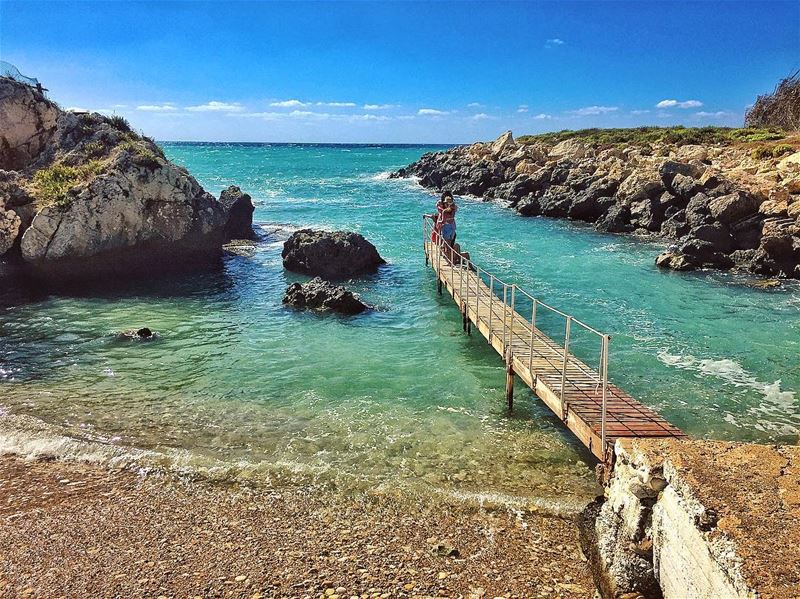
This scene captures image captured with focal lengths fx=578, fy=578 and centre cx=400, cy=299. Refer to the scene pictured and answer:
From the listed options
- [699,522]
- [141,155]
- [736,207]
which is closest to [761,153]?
[736,207]

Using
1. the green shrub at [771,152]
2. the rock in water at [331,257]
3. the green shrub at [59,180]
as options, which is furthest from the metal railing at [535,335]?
the green shrub at [771,152]

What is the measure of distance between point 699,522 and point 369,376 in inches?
386

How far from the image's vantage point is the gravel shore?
23.4 feet

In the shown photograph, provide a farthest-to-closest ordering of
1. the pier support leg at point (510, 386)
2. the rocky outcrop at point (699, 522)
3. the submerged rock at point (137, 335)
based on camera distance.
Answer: the submerged rock at point (137, 335)
the pier support leg at point (510, 386)
the rocky outcrop at point (699, 522)

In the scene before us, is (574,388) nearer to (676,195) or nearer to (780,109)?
(676,195)

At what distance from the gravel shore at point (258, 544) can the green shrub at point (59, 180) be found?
16462 millimetres

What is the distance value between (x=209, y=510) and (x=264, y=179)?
84056 mm

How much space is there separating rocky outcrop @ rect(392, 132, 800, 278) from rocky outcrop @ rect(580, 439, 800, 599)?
72.3 feet

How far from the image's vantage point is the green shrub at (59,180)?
23.1 meters

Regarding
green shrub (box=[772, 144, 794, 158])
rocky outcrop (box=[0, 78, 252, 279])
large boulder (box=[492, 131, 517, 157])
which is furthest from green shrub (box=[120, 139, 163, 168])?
large boulder (box=[492, 131, 517, 157])

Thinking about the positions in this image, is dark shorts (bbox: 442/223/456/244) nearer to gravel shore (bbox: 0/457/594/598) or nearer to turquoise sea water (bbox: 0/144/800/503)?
turquoise sea water (bbox: 0/144/800/503)

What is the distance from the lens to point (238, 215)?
3453cm

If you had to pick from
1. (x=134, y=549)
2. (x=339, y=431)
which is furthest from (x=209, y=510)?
(x=339, y=431)

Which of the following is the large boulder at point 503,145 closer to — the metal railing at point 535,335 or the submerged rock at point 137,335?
the metal railing at point 535,335
